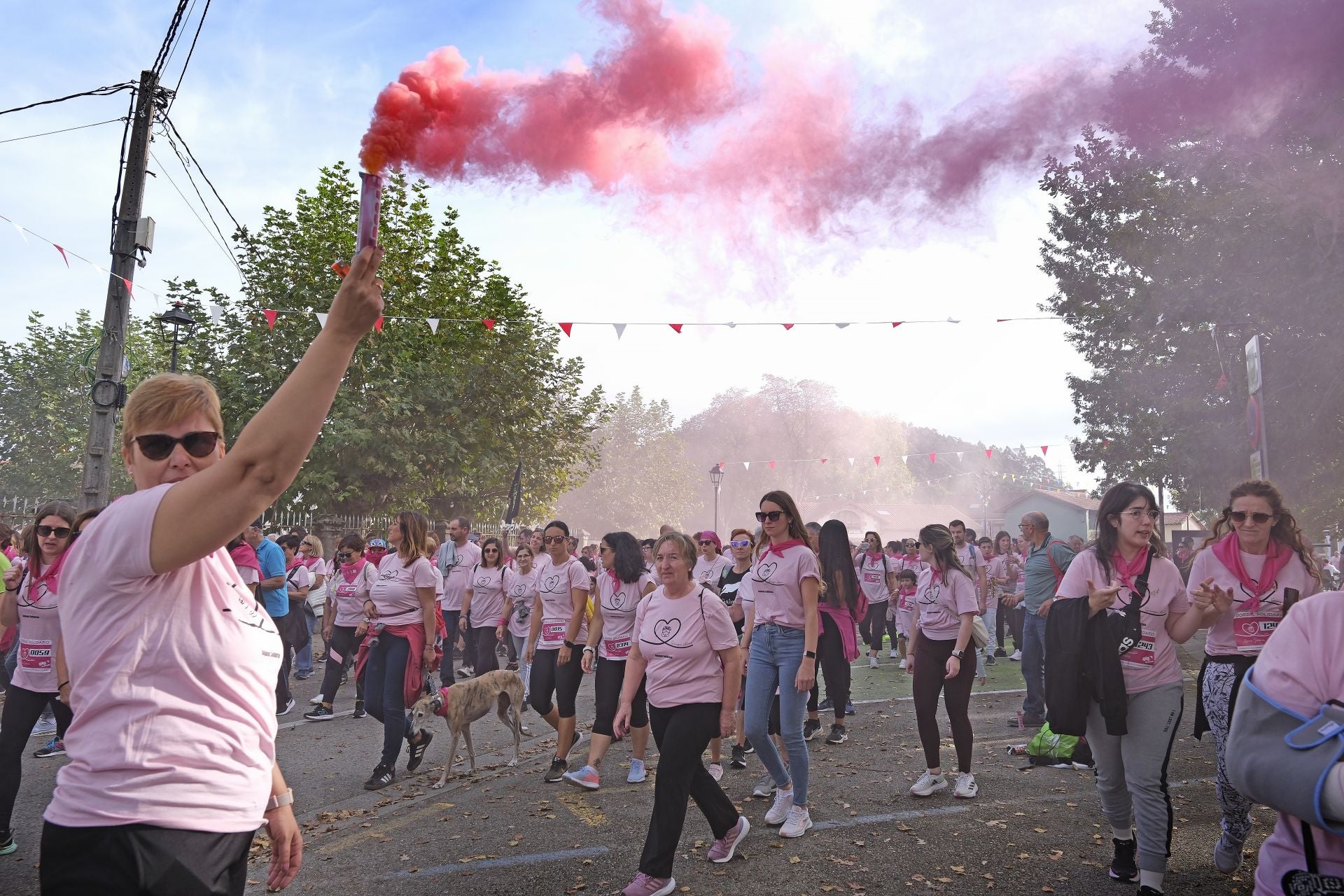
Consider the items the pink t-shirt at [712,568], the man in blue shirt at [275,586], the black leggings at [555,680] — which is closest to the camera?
the black leggings at [555,680]

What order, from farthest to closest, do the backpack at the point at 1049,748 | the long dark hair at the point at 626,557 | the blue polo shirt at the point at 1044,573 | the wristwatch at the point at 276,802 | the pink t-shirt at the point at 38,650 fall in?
the blue polo shirt at the point at 1044,573
the long dark hair at the point at 626,557
the pink t-shirt at the point at 38,650
the backpack at the point at 1049,748
the wristwatch at the point at 276,802

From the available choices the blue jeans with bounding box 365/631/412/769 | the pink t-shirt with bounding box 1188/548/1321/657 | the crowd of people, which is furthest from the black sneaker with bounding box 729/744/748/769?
the pink t-shirt with bounding box 1188/548/1321/657

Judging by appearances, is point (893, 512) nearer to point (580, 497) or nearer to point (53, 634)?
point (580, 497)

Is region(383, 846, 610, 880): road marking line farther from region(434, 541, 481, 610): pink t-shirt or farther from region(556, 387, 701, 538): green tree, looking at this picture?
region(556, 387, 701, 538): green tree

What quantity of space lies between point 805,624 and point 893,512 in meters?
83.1

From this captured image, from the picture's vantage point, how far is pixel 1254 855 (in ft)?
17.7

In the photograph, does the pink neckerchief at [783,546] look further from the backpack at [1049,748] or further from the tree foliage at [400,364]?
the tree foliage at [400,364]

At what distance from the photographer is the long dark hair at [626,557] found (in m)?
7.90

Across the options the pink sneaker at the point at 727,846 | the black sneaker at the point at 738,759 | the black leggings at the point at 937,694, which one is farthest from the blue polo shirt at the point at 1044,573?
the pink sneaker at the point at 727,846

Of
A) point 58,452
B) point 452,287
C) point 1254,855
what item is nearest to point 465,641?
point 1254,855

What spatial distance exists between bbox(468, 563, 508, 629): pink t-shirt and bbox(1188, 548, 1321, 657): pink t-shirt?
7657 millimetres

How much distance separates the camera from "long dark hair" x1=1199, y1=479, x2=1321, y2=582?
5176 mm

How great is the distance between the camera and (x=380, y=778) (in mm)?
7223

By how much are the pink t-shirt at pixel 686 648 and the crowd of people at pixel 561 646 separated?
0.6 inches
